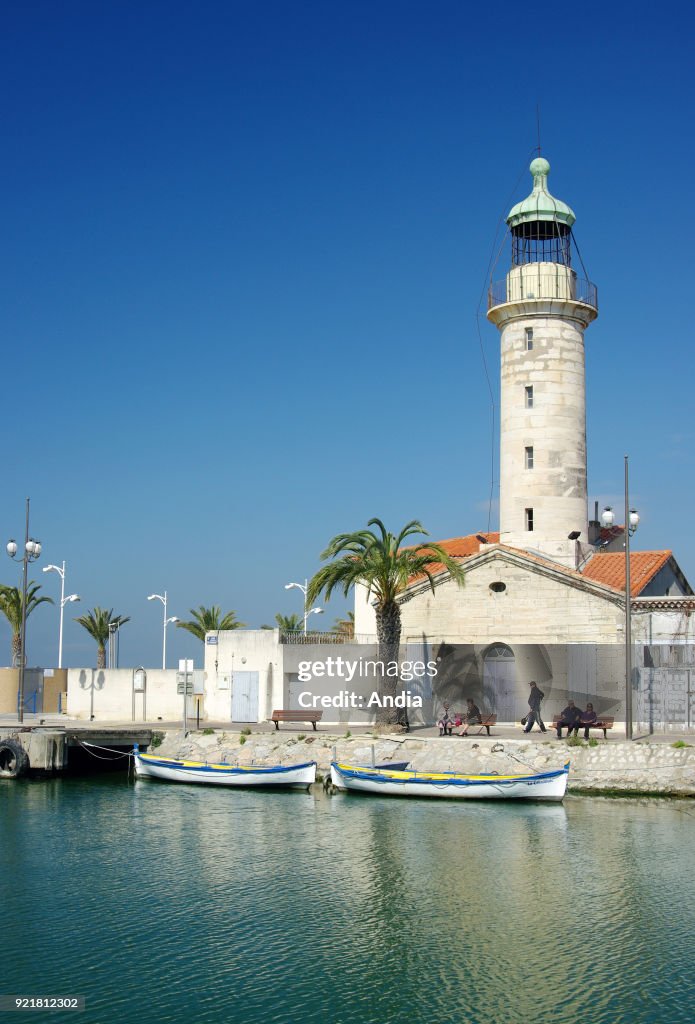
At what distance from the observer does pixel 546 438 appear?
43.7 m

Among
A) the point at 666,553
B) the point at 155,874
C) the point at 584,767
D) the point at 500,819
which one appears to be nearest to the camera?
the point at 155,874

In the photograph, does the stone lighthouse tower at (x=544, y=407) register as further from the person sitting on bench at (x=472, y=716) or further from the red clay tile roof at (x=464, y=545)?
the person sitting on bench at (x=472, y=716)

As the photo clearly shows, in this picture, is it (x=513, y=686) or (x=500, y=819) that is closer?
(x=500, y=819)

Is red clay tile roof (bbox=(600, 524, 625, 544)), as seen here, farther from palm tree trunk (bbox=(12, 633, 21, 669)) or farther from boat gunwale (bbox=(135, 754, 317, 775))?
palm tree trunk (bbox=(12, 633, 21, 669))

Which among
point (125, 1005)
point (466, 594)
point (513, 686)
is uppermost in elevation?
point (466, 594)

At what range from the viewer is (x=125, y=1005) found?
15.3m

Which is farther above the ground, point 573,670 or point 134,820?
point 573,670

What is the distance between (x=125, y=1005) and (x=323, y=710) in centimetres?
2375

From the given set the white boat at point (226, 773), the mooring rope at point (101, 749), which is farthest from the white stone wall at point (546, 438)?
the mooring rope at point (101, 749)

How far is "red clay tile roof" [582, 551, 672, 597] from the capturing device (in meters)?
39.8

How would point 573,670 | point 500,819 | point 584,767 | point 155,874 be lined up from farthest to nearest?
point 573,670 < point 584,767 < point 500,819 < point 155,874

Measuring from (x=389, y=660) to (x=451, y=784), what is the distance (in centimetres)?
659

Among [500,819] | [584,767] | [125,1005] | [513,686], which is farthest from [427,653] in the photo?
[125,1005]

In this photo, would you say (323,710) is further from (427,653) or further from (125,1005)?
(125,1005)
